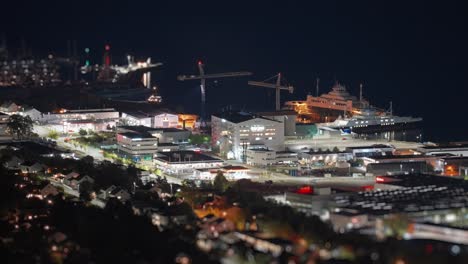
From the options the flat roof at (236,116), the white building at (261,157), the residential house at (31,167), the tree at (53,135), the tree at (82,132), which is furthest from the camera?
the tree at (82,132)

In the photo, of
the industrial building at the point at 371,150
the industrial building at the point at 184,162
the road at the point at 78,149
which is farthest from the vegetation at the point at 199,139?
the industrial building at the point at 371,150

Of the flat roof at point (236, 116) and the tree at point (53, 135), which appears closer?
the flat roof at point (236, 116)

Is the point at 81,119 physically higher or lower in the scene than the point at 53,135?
higher

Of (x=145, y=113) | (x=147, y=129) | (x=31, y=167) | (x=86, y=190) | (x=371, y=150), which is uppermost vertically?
(x=145, y=113)

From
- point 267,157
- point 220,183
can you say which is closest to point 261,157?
point 267,157

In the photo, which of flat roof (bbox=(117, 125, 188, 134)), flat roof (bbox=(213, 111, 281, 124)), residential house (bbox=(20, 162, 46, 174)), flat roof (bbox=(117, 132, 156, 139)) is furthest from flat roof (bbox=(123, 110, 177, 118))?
residential house (bbox=(20, 162, 46, 174))

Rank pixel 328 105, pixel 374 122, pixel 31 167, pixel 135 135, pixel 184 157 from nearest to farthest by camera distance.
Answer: pixel 31 167 < pixel 184 157 < pixel 135 135 < pixel 374 122 < pixel 328 105

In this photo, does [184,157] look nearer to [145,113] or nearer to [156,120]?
[156,120]

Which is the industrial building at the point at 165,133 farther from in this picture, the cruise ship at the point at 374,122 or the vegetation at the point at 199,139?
the cruise ship at the point at 374,122
